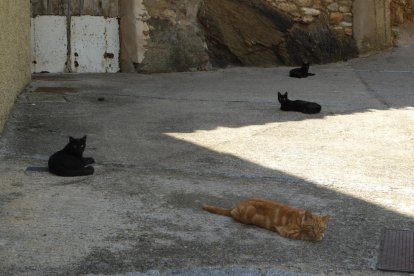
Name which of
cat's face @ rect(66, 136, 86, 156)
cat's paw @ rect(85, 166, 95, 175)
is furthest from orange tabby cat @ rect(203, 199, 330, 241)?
cat's face @ rect(66, 136, 86, 156)

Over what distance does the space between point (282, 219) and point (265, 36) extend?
29.8ft

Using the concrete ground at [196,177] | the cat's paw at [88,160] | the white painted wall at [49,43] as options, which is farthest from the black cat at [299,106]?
the white painted wall at [49,43]

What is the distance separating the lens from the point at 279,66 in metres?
13.3

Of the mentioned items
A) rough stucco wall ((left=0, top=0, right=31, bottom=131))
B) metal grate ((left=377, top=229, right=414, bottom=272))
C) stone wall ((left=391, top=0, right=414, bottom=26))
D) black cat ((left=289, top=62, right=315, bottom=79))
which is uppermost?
stone wall ((left=391, top=0, right=414, bottom=26))

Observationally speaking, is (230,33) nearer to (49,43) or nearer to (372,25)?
(372,25)

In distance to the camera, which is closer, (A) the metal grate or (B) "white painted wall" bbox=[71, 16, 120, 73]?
(A) the metal grate

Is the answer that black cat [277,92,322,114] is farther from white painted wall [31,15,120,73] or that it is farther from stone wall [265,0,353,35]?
stone wall [265,0,353,35]

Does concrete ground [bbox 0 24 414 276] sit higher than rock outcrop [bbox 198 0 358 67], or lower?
lower

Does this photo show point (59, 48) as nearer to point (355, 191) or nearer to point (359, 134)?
point (359, 134)

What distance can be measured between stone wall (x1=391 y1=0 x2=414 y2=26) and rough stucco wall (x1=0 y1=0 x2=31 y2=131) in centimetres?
726

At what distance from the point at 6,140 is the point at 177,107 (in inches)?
105

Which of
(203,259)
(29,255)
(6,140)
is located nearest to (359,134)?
(6,140)

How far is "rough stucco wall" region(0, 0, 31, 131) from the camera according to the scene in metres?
7.35

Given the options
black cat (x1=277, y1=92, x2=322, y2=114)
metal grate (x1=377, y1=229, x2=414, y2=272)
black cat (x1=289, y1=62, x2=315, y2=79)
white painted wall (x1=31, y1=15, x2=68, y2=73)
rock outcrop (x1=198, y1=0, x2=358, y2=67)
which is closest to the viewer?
metal grate (x1=377, y1=229, x2=414, y2=272)
